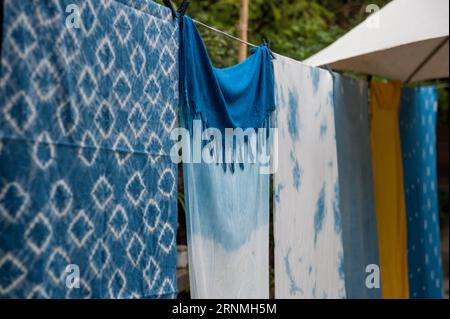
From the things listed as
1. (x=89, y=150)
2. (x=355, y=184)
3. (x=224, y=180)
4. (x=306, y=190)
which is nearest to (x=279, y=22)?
(x=355, y=184)

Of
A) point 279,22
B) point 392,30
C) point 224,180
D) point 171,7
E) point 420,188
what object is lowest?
point 224,180

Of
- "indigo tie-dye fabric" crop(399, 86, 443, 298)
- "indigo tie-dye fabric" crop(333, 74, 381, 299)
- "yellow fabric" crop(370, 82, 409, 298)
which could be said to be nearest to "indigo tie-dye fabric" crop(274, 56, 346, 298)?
"indigo tie-dye fabric" crop(333, 74, 381, 299)

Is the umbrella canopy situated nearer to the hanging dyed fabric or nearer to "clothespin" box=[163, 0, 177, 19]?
the hanging dyed fabric

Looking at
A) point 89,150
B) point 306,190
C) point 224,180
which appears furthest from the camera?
point 306,190

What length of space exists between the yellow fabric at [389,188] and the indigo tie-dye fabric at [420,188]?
23 cm

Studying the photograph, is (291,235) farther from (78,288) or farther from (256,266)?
(78,288)

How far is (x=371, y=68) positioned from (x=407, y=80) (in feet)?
1.55

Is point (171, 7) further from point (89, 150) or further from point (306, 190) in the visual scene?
point (306, 190)

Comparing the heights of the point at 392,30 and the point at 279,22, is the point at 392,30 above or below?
below

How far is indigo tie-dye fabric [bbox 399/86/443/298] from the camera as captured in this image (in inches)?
237

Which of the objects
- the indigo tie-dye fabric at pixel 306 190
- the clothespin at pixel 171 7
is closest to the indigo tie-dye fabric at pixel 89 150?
the clothespin at pixel 171 7

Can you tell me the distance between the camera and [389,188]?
5664 millimetres

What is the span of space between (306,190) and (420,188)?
212 centimetres

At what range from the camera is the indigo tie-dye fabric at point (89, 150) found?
2.26 meters
